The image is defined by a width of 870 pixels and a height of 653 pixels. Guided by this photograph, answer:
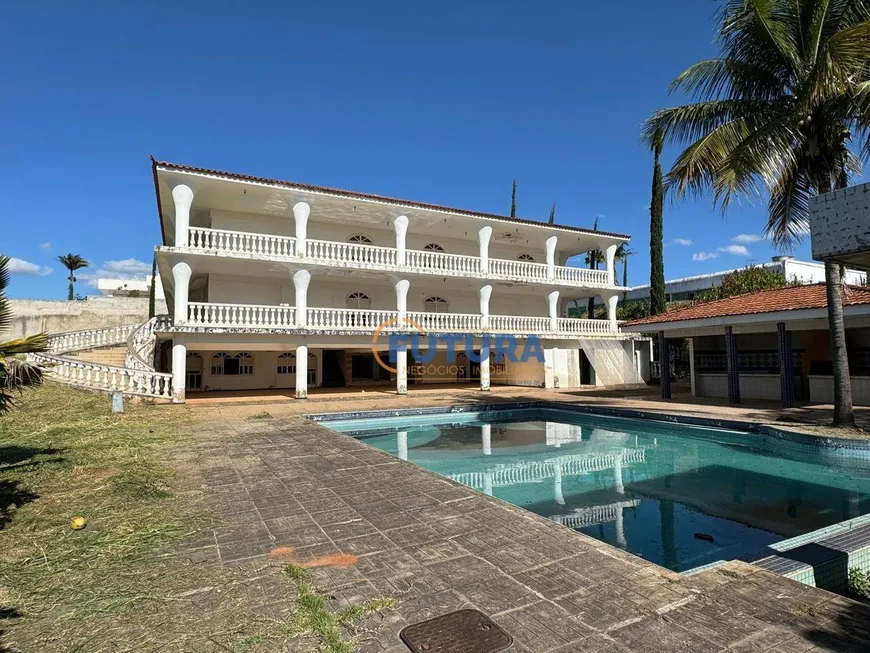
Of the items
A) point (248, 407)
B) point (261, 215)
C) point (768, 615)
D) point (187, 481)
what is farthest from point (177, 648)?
point (261, 215)

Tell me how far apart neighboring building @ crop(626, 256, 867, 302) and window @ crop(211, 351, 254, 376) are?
3259 cm

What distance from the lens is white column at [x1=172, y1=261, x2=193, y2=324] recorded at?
15.7m

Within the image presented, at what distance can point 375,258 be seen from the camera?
64.4ft

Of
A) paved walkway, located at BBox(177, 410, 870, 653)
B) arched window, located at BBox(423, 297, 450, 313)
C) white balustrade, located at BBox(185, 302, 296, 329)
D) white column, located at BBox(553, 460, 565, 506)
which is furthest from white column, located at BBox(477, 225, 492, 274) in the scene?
paved walkway, located at BBox(177, 410, 870, 653)

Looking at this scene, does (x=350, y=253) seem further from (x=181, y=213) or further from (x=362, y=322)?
(x=181, y=213)

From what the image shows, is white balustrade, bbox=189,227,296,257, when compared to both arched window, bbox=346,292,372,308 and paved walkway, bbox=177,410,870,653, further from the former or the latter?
paved walkway, bbox=177,410,870,653

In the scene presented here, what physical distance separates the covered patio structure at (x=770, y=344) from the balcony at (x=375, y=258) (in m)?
5.66

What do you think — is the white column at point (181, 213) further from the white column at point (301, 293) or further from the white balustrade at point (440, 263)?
the white balustrade at point (440, 263)

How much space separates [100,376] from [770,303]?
2066 centimetres

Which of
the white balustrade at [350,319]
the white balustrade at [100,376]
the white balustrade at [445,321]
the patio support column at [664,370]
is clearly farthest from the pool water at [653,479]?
the white balustrade at [445,321]

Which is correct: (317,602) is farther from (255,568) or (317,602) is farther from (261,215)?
(261,215)

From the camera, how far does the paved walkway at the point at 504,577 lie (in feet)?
8.74

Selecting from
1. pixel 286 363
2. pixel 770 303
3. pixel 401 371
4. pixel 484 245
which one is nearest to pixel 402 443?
pixel 401 371

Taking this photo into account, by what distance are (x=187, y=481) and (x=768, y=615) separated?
6095mm
